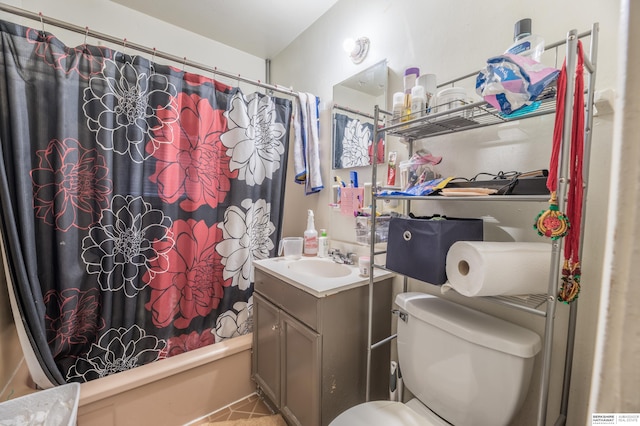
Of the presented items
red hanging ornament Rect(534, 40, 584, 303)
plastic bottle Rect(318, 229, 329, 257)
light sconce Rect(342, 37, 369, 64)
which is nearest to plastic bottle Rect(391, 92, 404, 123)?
red hanging ornament Rect(534, 40, 584, 303)

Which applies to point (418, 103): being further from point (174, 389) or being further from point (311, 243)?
point (174, 389)

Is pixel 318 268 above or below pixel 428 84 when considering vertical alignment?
below

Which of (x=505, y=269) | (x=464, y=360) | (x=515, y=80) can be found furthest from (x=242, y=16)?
(x=464, y=360)

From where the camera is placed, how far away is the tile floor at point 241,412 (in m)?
1.44

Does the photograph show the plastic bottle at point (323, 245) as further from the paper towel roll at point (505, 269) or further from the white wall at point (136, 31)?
the white wall at point (136, 31)

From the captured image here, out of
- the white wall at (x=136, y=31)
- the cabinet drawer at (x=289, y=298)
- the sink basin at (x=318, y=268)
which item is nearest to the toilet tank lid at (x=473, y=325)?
the cabinet drawer at (x=289, y=298)

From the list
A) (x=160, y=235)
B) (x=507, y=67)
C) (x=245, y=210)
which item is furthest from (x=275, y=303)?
(x=507, y=67)

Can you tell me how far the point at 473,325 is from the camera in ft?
2.81

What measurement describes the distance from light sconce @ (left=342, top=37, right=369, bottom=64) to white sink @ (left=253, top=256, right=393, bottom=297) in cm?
116

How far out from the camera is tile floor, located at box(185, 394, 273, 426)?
4.72ft

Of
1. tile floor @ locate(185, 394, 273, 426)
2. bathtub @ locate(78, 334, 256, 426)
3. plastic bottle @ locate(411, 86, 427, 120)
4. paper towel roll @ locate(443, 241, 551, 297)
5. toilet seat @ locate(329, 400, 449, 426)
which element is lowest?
tile floor @ locate(185, 394, 273, 426)

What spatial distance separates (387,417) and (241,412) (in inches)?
38.8

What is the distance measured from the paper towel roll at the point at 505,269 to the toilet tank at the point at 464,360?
173mm

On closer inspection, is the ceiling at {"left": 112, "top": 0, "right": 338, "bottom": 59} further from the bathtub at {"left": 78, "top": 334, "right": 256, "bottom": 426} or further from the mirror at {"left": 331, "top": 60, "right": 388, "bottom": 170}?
the bathtub at {"left": 78, "top": 334, "right": 256, "bottom": 426}
